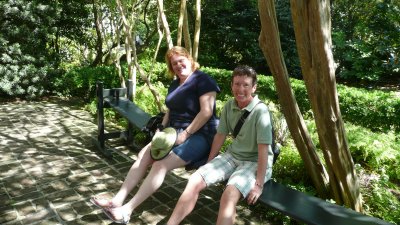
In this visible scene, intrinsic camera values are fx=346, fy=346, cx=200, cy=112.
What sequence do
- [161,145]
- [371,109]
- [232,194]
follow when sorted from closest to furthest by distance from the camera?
[232,194] < [161,145] < [371,109]

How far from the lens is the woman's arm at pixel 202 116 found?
346 centimetres

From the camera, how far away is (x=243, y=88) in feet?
9.75

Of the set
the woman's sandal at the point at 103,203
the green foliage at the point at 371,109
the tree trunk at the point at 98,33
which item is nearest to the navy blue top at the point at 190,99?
the woman's sandal at the point at 103,203

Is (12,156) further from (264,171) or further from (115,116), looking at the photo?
(264,171)

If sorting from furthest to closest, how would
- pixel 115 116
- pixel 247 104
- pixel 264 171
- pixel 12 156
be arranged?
1. pixel 115 116
2. pixel 12 156
3. pixel 247 104
4. pixel 264 171

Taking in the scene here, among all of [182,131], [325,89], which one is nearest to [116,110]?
[182,131]

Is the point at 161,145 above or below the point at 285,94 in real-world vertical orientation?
below

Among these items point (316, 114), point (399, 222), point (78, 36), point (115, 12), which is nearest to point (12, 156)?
point (316, 114)

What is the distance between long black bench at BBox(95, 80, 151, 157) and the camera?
5082mm

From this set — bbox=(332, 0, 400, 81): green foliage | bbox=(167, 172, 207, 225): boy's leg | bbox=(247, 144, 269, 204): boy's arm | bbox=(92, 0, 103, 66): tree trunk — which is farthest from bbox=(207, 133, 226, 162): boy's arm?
bbox=(332, 0, 400, 81): green foliage

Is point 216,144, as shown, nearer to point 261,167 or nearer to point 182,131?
point 182,131

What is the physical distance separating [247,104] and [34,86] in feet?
26.5

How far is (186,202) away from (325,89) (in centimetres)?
151

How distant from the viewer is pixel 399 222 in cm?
316
